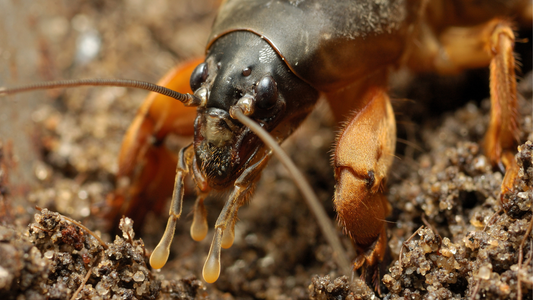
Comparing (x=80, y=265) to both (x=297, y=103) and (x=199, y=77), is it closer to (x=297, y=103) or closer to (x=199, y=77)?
(x=199, y=77)

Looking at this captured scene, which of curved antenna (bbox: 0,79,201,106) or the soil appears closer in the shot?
curved antenna (bbox: 0,79,201,106)

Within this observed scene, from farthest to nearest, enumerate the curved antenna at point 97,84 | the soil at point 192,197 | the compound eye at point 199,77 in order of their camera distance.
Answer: the compound eye at point 199,77 → the soil at point 192,197 → the curved antenna at point 97,84

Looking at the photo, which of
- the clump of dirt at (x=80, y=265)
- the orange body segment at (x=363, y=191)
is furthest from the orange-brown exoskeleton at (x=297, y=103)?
the clump of dirt at (x=80, y=265)

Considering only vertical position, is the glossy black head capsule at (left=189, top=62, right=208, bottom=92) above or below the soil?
above

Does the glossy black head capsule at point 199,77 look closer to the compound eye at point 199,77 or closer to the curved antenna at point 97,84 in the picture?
the compound eye at point 199,77

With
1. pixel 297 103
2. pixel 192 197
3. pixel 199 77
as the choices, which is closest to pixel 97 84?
pixel 199 77

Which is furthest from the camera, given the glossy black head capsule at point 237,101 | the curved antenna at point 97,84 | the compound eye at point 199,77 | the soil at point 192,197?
the compound eye at point 199,77

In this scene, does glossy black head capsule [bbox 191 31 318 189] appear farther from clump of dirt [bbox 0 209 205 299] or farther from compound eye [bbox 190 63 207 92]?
clump of dirt [bbox 0 209 205 299]

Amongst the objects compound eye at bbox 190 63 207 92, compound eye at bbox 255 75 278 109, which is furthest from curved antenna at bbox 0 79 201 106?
compound eye at bbox 255 75 278 109
